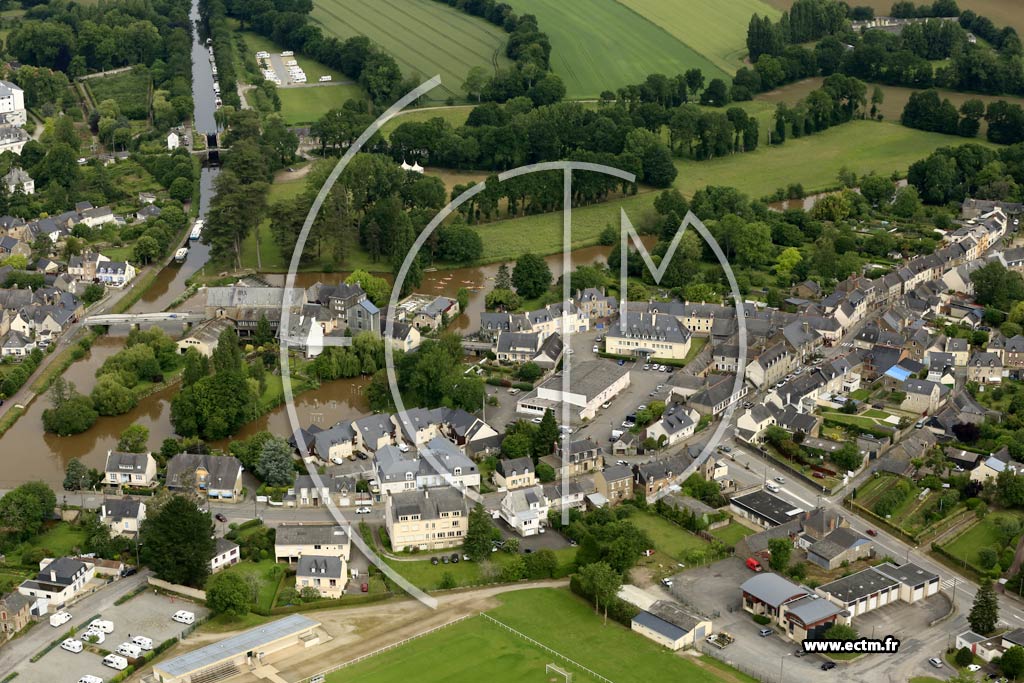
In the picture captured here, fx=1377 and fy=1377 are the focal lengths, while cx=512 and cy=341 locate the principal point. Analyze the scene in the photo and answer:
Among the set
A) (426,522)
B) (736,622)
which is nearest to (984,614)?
Result: (736,622)

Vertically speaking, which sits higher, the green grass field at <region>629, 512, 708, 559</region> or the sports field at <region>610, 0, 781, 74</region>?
the sports field at <region>610, 0, 781, 74</region>

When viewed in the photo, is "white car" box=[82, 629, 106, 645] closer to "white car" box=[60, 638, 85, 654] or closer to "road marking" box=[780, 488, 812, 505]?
"white car" box=[60, 638, 85, 654]

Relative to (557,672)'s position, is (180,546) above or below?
above

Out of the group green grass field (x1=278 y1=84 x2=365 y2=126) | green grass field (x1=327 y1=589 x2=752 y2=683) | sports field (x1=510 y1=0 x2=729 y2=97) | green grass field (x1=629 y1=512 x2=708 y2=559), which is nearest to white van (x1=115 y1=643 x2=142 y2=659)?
green grass field (x1=327 y1=589 x2=752 y2=683)

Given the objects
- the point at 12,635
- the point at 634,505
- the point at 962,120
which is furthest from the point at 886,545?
the point at 962,120

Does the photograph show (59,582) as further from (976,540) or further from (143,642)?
(976,540)
